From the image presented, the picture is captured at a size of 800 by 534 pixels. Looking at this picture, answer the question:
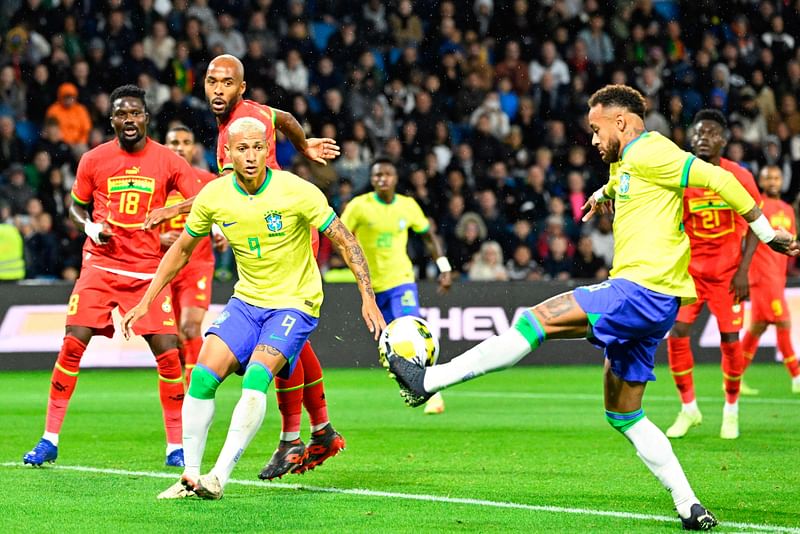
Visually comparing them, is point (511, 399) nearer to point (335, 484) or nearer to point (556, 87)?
point (335, 484)

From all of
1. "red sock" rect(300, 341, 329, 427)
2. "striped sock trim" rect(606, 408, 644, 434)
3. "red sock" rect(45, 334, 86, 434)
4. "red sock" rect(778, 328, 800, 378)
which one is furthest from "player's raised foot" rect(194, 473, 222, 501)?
"red sock" rect(778, 328, 800, 378)

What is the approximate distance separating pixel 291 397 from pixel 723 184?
326 centimetres

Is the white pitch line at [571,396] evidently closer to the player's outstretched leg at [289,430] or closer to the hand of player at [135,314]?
the player's outstretched leg at [289,430]

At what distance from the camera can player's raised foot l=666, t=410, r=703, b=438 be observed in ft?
34.6

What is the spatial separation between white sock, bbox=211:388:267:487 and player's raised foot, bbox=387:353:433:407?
0.93 meters

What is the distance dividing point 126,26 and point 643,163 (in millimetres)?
15086

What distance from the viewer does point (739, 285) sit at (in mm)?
10219

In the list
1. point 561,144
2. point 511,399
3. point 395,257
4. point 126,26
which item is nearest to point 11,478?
point 395,257

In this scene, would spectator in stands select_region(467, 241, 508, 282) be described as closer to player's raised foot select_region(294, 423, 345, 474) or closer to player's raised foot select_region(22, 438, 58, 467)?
player's raised foot select_region(294, 423, 345, 474)

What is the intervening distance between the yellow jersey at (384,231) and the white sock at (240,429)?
6118 millimetres

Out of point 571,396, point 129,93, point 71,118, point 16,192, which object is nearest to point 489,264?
Result: point 571,396

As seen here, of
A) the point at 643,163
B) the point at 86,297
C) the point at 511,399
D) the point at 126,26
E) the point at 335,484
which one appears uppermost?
the point at 126,26

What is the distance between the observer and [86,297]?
8.83 metres

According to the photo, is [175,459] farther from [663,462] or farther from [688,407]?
[688,407]
